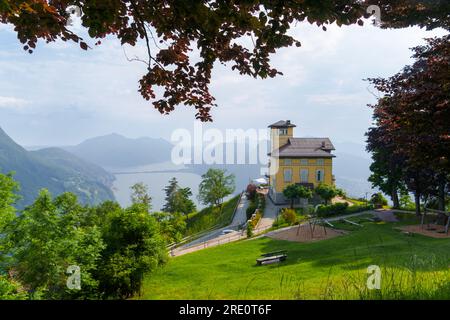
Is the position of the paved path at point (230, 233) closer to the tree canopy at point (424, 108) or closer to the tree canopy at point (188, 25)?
the tree canopy at point (424, 108)

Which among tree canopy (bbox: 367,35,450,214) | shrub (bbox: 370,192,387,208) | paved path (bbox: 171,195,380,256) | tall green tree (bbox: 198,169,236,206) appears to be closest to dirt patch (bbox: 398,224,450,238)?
paved path (bbox: 171,195,380,256)

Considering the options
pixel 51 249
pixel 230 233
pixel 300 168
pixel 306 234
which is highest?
pixel 300 168

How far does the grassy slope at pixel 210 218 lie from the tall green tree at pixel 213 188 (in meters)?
1.95

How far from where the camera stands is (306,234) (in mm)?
26859

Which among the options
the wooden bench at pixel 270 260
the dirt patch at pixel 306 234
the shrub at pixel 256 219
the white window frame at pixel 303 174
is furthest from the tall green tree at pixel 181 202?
the wooden bench at pixel 270 260

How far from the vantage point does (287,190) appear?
4331cm

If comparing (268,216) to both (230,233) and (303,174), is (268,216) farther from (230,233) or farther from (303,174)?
(303,174)

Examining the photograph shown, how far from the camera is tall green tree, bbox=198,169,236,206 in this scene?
2282 inches

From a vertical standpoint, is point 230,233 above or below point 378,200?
below

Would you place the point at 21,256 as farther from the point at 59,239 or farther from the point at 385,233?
the point at 385,233

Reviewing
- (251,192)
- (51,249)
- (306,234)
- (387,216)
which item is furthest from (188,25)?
(251,192)

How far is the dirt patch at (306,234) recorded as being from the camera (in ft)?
82.8

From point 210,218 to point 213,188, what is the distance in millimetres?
5711
